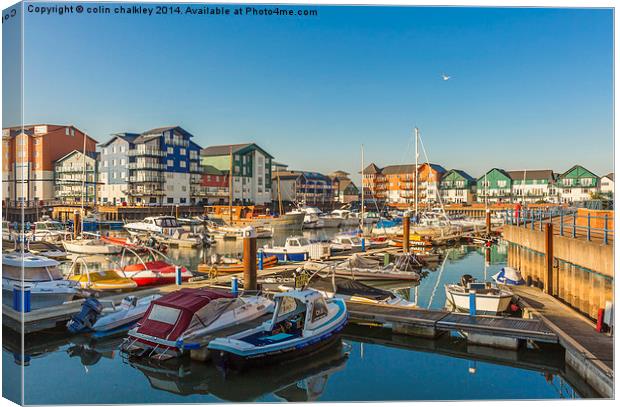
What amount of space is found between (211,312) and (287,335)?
2.25m

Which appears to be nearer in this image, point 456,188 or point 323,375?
point 323,375

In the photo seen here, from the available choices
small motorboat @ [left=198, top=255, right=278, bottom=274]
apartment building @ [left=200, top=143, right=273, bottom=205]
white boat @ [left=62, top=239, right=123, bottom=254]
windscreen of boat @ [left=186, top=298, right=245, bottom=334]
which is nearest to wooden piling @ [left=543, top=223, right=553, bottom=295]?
windscreen of boat @ [left=186, top=298, right=245, bottom=334]

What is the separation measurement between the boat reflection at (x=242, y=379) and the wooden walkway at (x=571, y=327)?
18.9ft

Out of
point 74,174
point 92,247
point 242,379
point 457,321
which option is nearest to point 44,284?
point 242,379

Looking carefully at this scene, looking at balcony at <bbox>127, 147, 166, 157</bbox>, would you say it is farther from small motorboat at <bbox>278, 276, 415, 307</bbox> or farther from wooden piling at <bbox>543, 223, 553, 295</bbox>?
wooden piling at <bbox>543, 223, 553, 295</bbox>

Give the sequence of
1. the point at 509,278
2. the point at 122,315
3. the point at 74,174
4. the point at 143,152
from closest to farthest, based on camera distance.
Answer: the point at 122,315, the point at 509,278, the point at 74,174, the point at 143,152

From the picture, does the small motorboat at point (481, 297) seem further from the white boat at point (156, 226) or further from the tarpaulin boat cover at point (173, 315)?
the white boat at point (156, 226)

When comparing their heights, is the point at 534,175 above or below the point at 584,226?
above

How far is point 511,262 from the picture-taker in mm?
31016

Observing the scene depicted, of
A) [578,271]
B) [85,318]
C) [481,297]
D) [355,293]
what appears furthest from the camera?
[355,293]

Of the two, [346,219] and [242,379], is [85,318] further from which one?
[346,219]

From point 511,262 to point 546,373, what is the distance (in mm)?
18631

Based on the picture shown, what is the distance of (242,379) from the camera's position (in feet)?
42.2

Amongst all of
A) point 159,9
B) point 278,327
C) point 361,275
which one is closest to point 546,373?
point 278,327
